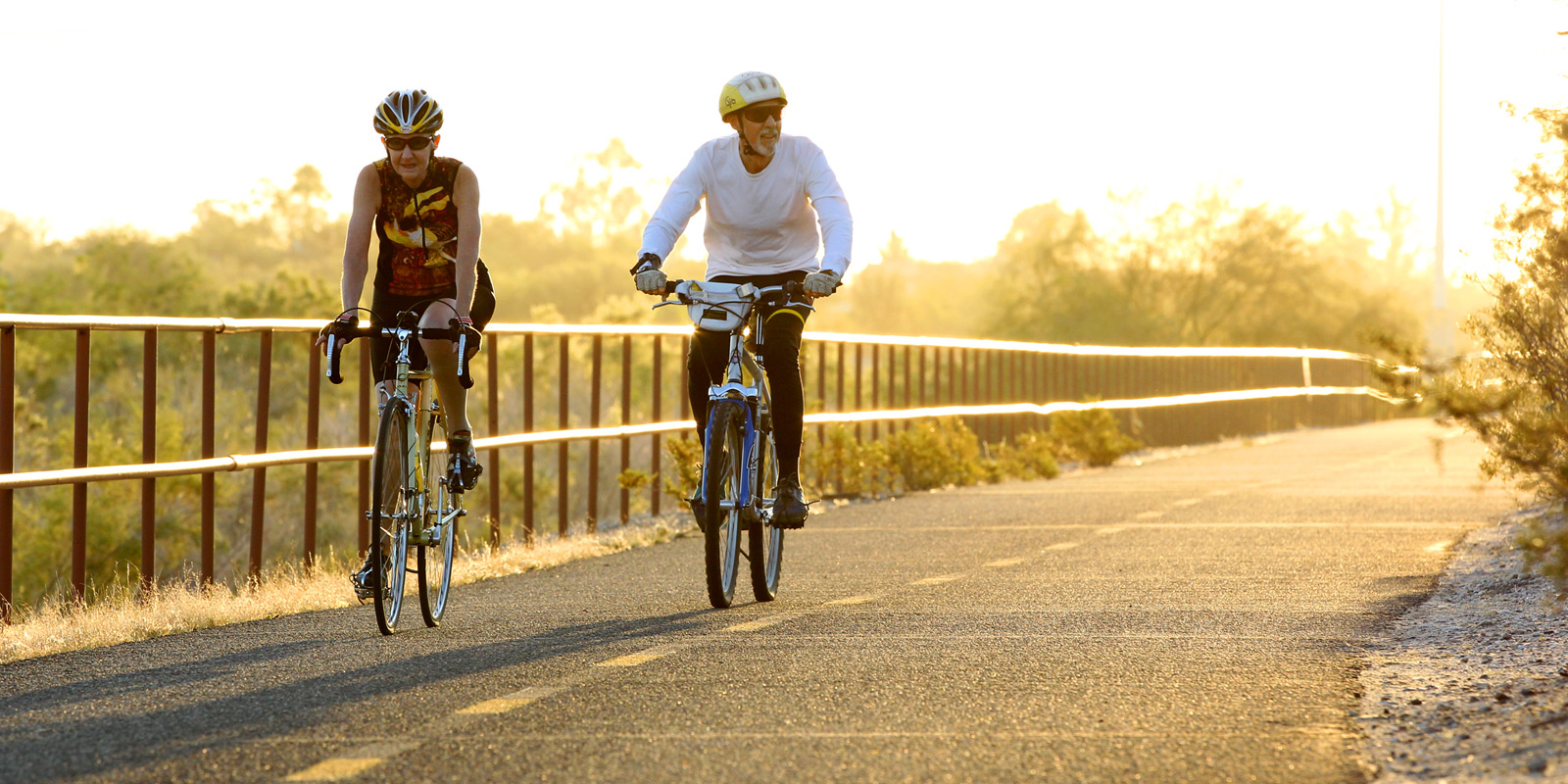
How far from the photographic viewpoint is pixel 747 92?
24.7 ft

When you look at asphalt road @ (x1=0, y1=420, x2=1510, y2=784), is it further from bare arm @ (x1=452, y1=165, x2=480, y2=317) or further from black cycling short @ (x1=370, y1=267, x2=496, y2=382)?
bare arm @ (x1=452, y1=165, x2=480, y2=317)

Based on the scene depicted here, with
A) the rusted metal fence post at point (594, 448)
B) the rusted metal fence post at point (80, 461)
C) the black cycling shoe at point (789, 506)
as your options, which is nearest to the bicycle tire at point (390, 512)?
the black cycling shoe at point (789, 506)

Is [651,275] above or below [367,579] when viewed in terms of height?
above

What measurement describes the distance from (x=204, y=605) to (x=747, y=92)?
2875mm

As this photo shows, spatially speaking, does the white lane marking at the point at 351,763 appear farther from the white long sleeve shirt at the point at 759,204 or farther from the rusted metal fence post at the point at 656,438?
the rusted metal fence post at the point at 656,438

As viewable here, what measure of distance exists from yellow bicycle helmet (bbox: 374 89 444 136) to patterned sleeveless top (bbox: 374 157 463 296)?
0.24 meters

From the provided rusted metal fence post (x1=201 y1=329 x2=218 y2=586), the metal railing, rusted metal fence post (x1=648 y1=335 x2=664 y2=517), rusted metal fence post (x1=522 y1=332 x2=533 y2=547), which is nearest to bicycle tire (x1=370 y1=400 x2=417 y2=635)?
the metal railing

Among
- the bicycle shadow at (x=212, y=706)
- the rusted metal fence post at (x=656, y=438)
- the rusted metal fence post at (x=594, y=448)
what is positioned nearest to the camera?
the bicycle shadow at (x=212, y=706)

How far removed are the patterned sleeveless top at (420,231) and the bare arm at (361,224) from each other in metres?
0.04

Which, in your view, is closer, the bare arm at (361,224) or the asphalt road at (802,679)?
the asphalt road at (802,679)

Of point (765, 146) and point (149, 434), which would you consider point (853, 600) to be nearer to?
point (765, 146)

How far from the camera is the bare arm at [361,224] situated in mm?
7121

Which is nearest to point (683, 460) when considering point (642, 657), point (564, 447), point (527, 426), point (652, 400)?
point (564, 447)

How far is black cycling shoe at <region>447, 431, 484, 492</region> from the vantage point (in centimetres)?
743
